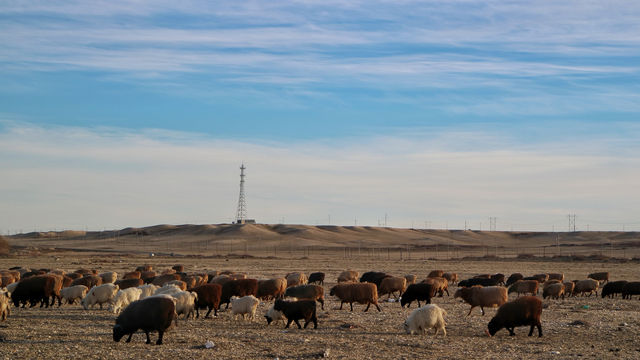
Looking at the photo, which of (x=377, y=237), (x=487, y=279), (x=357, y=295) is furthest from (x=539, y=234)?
(x=357, y=295)

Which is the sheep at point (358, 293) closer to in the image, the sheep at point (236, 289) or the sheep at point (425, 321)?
the sheep at point (236, 289)

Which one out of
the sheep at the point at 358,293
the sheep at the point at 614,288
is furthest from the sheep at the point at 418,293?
the sheep at the point at 614,288

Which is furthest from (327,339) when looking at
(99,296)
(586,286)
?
(586,286)

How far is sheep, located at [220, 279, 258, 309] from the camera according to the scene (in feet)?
79.2

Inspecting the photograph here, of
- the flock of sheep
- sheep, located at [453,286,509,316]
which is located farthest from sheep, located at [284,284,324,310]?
sheep, located at [453,286,509,316]

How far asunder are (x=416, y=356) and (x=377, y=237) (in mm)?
145804

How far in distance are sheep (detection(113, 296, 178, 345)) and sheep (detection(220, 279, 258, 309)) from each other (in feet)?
26.1

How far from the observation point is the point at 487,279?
35.0 metres

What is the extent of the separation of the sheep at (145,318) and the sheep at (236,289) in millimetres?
7952

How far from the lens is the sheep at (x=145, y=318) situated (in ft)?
51.9

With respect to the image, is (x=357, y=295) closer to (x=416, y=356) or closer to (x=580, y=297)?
(x=416, y=356)

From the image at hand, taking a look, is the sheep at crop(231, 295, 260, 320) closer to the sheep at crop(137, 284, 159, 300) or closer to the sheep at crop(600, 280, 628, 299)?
the sheep at crop(137, 284, 159, 300)

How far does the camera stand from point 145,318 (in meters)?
15.9

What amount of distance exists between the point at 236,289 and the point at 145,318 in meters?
8.64
